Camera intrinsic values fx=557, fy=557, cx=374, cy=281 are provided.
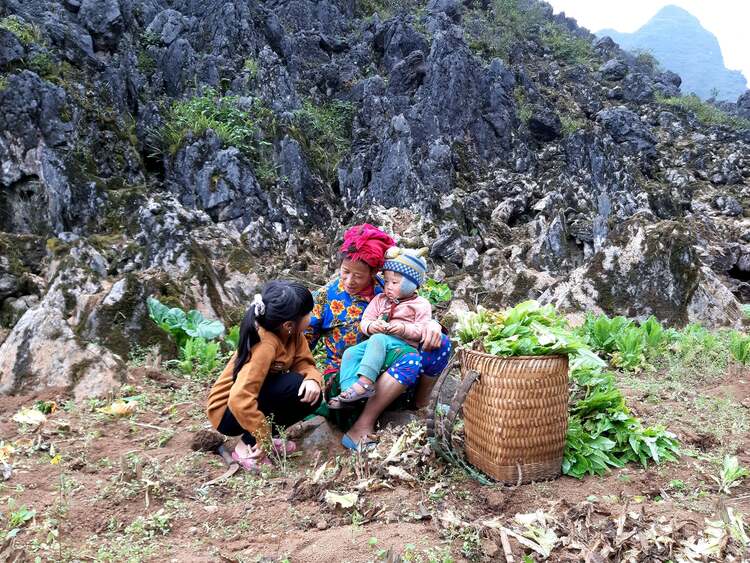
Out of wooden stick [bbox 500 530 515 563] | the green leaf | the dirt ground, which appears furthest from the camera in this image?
the green leaf

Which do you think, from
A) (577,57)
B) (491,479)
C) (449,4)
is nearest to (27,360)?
(491,479)

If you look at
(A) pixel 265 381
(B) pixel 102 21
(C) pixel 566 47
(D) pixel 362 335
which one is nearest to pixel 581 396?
(D) pixel 362 335

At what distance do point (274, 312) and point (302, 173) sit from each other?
1159cm

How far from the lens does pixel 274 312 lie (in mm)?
3018

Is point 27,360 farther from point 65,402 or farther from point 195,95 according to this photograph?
point 195,95

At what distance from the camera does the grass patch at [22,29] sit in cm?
1150

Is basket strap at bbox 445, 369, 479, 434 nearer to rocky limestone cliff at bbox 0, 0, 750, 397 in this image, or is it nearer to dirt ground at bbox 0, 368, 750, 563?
dirt ground at bbox 0, 368, 750, 563

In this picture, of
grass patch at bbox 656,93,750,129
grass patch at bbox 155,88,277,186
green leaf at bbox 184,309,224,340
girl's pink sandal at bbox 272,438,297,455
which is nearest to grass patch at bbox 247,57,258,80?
grass patch at bbox 155,88,277,186

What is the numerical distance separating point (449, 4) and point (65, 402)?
997 inches

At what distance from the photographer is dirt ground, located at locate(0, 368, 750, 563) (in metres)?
2.16

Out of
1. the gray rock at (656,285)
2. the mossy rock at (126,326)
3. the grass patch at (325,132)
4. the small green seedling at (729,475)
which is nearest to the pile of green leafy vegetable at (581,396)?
the small green seedling at (729,475)

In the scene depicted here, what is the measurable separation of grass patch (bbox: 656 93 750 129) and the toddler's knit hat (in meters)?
27.2

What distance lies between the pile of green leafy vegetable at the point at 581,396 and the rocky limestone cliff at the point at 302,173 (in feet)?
10.2

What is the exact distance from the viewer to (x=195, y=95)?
1486 cm
